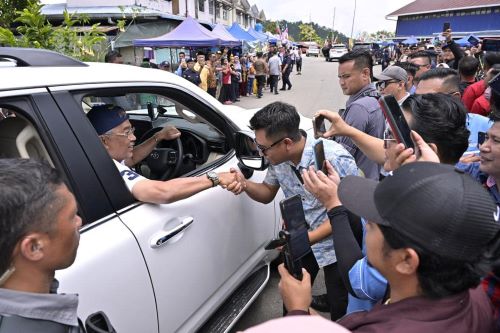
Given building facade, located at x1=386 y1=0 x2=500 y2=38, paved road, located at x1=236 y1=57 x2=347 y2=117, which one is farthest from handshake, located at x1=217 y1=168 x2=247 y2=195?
building facade, located at x1=386 y1=0 x2=500 y2=38

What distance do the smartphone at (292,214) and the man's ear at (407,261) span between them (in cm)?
47

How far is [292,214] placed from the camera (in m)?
1.47

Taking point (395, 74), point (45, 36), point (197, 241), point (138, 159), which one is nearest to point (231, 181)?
point (197, 241)

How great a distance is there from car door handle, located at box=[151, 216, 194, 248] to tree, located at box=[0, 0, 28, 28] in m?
7.90

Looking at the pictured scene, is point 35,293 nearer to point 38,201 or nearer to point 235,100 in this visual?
point 38,201

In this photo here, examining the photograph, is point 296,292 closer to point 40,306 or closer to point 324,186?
point 324,186

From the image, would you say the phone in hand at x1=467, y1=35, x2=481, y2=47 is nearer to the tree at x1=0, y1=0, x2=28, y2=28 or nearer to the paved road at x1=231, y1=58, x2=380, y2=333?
the paved road at x1=231, y1=58, x2=380, y2=333

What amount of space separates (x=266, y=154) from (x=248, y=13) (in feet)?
Result: 226

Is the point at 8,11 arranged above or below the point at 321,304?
above

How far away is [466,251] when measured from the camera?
938mm

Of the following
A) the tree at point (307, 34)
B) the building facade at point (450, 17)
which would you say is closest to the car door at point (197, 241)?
the building facade at point (450, 17)

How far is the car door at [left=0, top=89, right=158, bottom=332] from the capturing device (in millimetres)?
1411

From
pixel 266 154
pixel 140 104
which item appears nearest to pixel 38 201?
pixel 266 154

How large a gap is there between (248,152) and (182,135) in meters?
0.74
